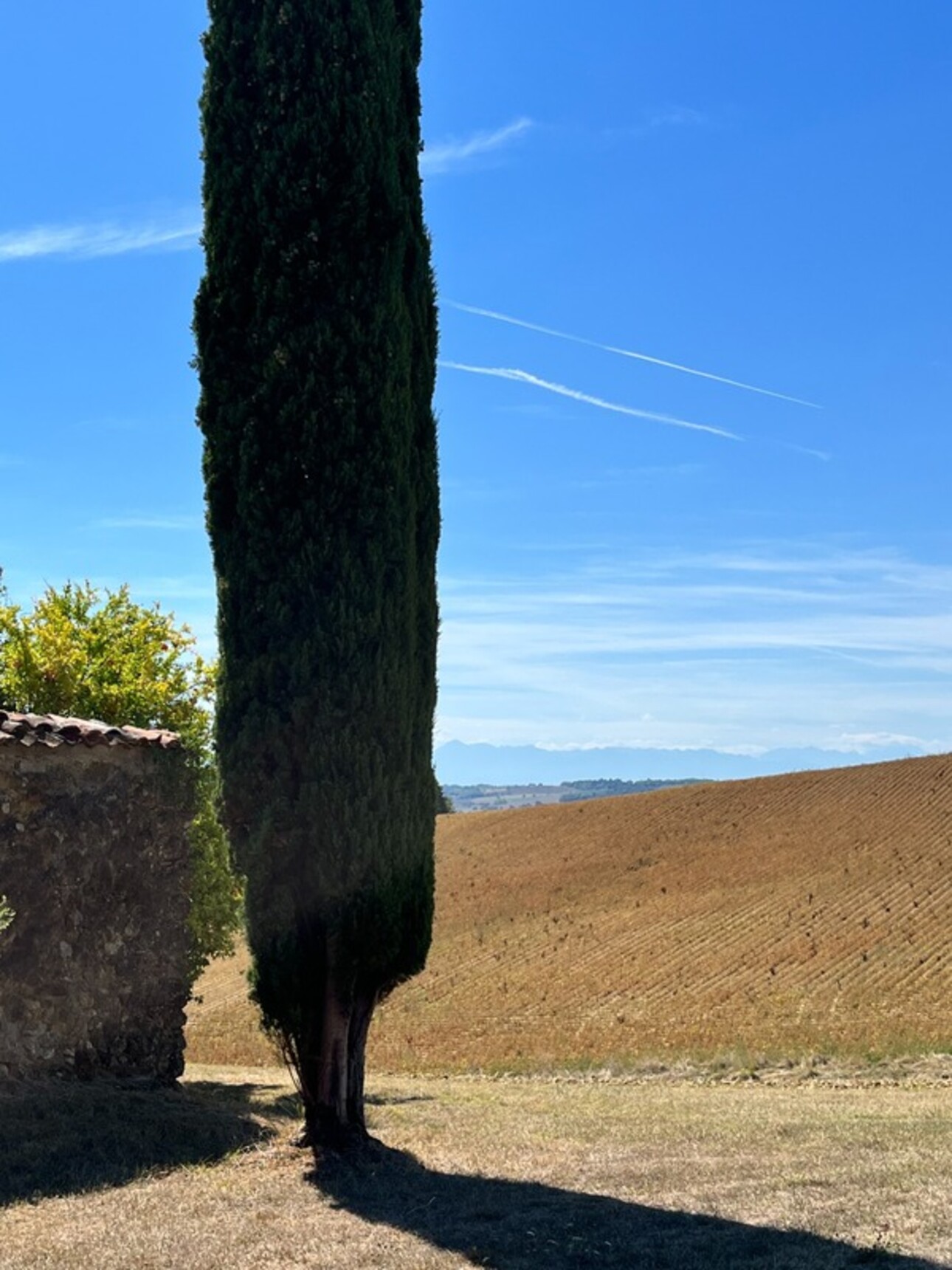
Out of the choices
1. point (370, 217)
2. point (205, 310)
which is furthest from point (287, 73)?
point (205, 310)

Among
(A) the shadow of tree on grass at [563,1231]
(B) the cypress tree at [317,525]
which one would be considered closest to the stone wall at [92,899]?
(B) the cypress tree at [317,525]

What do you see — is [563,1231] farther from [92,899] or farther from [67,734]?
[67,734]

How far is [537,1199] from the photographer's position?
8.24 meters

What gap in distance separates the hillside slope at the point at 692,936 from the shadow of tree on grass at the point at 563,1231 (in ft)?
45.5

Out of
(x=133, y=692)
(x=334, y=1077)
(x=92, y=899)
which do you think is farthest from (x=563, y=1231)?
(x=133, y=692)

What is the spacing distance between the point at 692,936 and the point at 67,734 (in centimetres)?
2765

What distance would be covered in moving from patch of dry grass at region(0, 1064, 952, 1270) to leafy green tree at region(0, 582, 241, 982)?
4.95 metres

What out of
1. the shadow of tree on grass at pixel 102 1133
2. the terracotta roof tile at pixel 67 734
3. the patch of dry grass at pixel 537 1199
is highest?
the terracotta roof tile at pixel 67 734

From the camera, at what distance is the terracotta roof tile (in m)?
12.1

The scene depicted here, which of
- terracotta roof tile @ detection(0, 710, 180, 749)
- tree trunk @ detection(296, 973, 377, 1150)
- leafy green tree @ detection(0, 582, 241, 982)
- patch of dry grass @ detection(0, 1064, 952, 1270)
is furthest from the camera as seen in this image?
leafy green tree @ detection(0, 582, 241, 982)

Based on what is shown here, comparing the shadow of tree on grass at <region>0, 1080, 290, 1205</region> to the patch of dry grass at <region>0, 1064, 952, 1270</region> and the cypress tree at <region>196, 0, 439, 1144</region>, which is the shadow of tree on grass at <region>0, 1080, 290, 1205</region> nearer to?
the patch of dry grass at <region>0, 1064, 952, 1270</region>

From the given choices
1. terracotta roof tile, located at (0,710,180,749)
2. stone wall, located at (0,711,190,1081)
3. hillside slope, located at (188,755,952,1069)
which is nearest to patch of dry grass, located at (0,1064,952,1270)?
stone wall, located at (0,711,190,1081)

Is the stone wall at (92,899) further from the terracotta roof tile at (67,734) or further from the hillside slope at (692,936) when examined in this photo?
the hillside slope at (692,936)

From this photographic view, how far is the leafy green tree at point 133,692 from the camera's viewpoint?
1722cm
